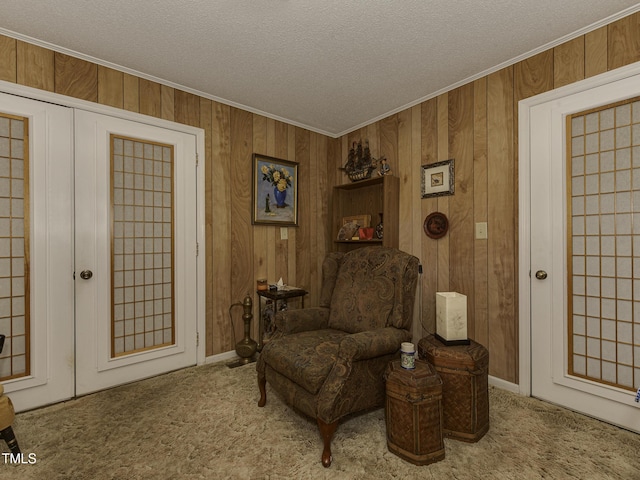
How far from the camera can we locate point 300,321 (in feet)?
7.77

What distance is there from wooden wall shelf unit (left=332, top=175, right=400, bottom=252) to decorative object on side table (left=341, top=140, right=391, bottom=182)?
0.35 feet

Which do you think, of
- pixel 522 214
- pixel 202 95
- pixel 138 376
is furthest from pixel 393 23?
pixel 138 376

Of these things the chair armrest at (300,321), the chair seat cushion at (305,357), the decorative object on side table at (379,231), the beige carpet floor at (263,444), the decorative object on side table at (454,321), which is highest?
the decorative object on side table at (379,231)

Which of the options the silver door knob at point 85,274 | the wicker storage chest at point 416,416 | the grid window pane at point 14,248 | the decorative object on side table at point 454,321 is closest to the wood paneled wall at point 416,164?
the grid window pane at point 14,248

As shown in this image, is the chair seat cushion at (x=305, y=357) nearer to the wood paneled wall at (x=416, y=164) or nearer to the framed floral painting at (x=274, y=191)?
the wood paneled wall at (x=416, y=164)

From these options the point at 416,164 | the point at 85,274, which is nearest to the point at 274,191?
the point at 416,164

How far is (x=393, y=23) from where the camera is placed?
77.9 inches

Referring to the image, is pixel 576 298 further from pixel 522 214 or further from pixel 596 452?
pixel 596 452

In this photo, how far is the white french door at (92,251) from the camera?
2.11 m

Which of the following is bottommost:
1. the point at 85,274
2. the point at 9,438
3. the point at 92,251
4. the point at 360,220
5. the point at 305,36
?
the point at 9,438

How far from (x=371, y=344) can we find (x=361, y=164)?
89.4 inches

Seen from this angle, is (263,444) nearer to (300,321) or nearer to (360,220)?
(300,321)

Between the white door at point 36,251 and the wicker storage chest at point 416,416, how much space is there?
7.58ft

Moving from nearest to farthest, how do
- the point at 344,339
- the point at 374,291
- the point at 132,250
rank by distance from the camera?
the point at 344,339 < the point at 374,291 < the point at 132,250
